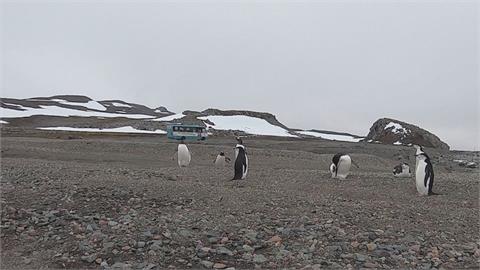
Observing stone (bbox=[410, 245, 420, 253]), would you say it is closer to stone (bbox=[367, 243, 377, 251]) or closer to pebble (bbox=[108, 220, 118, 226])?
stone (bbox=[367, 243, 377, 251])

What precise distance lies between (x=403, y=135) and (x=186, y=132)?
21481 mm

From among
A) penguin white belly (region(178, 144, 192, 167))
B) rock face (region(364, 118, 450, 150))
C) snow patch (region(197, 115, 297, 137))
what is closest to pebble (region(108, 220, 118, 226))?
penguin white belly (region(178, 144, 192, 167))

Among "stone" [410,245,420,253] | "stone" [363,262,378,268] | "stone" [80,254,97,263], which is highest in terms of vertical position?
"stone" [410,245,420,253]

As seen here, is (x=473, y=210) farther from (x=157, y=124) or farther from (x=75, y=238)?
(x=157, y=124)

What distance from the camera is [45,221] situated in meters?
6.95

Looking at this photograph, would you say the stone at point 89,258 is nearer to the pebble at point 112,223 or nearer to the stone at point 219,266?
the pebble at point 112,223

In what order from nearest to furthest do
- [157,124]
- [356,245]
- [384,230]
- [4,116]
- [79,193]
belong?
1. [356,245]
2. [384,230]
3. [79,193]
4. [157,124]
5. [4,116]

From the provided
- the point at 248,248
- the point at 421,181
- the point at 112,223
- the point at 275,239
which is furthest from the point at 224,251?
the point at 421,181

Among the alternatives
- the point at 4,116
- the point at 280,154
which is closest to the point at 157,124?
the point at 4,116

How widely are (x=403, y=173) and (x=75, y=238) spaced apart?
12.2 meters

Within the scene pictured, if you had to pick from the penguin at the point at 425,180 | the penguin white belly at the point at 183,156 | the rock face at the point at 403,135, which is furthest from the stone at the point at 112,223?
the rock face at the point at 403,135

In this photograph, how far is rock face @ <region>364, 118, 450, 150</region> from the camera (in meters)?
44.6

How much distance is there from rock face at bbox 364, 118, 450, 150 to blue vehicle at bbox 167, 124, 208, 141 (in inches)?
730

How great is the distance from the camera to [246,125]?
205 ft
